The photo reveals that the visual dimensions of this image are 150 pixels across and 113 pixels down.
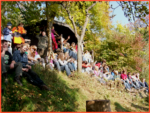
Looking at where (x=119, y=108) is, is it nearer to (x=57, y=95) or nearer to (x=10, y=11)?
(x=57, y=95)

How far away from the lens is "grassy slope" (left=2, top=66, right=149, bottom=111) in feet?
16.7

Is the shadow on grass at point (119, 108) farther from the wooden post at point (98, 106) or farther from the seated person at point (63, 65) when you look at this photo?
the wooden post at point (98, 106)

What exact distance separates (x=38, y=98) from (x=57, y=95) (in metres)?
1.06

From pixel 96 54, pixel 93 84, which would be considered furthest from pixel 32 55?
pixel 96 54

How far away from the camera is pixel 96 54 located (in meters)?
21.2

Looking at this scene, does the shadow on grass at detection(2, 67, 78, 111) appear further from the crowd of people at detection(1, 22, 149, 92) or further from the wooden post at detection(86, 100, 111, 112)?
the wooden post at detection(86, 100, 111, 112)

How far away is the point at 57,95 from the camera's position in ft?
22.0

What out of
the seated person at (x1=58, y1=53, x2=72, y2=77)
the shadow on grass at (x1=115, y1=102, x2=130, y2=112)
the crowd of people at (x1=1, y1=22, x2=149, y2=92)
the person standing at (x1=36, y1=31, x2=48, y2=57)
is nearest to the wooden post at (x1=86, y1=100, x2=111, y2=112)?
the crowd of people at (x1=1, y1=22, x2=149, y2=92)

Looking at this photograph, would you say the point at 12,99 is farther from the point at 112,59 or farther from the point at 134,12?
the point at 112,59

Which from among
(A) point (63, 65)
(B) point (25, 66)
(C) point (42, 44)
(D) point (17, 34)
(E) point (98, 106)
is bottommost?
(E) point (98, 106)

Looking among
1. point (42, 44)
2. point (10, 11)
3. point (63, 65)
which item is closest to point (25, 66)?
point (63, 65)

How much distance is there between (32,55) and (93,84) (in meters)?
3.82

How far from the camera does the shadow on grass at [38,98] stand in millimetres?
4992

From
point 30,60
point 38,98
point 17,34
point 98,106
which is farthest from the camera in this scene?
point 17,34
